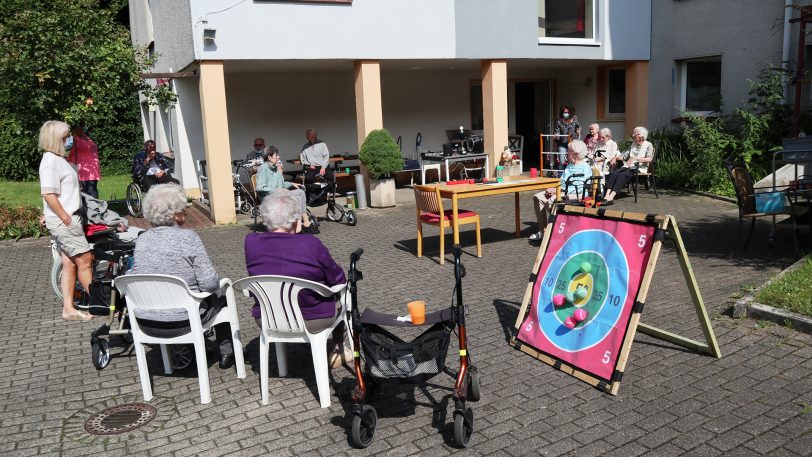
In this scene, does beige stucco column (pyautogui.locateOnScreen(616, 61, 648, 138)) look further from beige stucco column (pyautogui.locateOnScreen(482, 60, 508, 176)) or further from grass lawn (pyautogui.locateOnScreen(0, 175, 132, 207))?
grass lawn (pyautogui.locateOnScreen(0, 175, 132, 207))

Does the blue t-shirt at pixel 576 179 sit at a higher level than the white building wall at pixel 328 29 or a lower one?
lower

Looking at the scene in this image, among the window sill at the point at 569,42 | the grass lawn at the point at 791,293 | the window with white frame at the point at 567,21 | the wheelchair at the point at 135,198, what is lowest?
the grass lawn at the point at 791,293

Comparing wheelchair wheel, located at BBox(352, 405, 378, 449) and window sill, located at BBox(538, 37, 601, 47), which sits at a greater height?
window sill, located at BBox(538, 37, 601, 47)

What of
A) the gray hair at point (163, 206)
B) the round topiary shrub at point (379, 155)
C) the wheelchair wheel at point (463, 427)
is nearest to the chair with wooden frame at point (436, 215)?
the gray hair at point (163, 206)

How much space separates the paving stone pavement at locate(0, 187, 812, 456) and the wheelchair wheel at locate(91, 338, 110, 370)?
0.07 meters

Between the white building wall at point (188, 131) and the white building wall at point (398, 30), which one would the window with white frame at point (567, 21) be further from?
the white building wall at point (188, 131)

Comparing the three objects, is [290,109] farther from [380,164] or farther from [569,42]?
[569,42]

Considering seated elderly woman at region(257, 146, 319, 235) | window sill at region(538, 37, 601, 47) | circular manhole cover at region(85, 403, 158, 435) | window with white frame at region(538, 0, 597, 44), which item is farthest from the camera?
window with white frame at region(538, 0, 597, 44)

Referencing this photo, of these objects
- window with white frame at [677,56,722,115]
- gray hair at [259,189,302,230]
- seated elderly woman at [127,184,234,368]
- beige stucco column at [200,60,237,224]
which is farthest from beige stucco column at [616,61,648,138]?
seated elderly woman at [127,184,234,368]

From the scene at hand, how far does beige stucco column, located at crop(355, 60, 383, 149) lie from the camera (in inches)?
512

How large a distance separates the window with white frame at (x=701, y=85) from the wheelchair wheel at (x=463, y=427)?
1257 cm

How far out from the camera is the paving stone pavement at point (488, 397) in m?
3.91

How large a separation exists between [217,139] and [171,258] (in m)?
7.59

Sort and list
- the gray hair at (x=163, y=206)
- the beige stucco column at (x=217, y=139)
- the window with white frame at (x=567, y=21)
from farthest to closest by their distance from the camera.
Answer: the window with white frame at (x=567, y=21)
the beige stucco column at (x=217, y=139)
the gray hair at (x=163, y=206)
